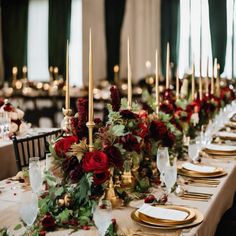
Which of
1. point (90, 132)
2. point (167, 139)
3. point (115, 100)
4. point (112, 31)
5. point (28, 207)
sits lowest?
point (28, 207)

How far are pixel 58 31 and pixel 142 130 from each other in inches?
327

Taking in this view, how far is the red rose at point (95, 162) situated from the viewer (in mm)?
1811

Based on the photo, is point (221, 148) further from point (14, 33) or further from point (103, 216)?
point (14, 33)

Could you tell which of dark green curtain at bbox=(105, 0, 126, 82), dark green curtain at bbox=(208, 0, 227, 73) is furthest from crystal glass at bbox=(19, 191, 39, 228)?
dark green curtain at bbox=(208, 0, 227, 73)

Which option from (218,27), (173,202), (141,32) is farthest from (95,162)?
(218,27)

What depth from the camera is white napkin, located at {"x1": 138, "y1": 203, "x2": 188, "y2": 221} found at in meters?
1.86

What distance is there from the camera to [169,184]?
2.12 m

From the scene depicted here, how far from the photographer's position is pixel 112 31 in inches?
393

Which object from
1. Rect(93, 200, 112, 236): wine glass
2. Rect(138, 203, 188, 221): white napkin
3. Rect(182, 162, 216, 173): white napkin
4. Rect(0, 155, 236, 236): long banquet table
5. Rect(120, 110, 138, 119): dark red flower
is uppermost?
Rect(120, 110, 138, 119): dark red flower

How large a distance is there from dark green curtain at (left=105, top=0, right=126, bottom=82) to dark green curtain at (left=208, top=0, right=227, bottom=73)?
189cm

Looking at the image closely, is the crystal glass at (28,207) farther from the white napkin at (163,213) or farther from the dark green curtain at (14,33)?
the dark green curtain at (14,33)

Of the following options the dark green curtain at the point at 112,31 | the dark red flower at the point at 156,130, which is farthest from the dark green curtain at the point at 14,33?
the dark red flower at the point at 156,130

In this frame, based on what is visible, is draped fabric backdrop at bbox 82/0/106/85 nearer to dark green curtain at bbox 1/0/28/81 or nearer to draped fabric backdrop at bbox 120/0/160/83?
draped fabric backdrop at bbox 120/0/160/83

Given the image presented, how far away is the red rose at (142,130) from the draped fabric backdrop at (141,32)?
7520 mm
